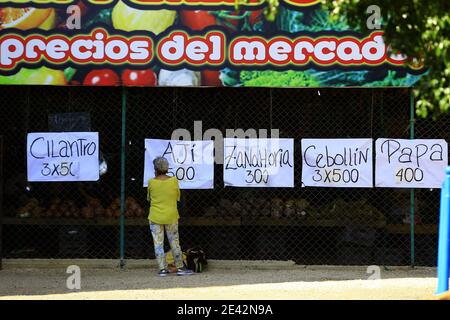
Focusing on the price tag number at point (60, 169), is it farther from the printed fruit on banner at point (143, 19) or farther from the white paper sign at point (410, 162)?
the white paper sign at point (410, 162)

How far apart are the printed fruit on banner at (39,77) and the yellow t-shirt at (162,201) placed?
1948mm

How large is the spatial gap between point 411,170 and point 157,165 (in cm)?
355

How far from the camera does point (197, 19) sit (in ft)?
38.8

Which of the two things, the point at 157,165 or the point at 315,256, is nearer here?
the point at 157,165

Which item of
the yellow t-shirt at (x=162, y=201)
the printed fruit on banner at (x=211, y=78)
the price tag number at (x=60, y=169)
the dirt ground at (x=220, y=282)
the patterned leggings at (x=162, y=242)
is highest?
the printed fruit on banner at (x=211, y=78)

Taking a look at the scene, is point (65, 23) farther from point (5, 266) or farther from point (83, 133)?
point (5, 266)

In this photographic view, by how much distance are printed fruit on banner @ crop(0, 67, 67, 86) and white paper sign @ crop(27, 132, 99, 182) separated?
0.81 metres

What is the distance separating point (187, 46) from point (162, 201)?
2.16m

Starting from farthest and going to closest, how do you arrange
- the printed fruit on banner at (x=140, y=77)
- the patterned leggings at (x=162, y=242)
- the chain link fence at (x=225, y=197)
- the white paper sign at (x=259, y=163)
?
the chain link fence at (x=225, y=197) < the white paper sign at (x=259, y=163) < the printed fruit on banner at (x=140, y=77) < the patterned leggings at (x=162, y=242)

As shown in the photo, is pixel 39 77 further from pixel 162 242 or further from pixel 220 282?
pixel 220 282

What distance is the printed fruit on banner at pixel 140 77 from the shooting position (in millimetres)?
11844

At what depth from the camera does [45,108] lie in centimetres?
1295

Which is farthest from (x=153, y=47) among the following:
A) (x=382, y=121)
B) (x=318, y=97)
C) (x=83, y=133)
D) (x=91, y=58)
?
(x=382, y=121)

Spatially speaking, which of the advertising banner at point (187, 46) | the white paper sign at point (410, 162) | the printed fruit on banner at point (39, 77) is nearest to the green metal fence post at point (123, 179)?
the advertising banner at point (187, 46)
